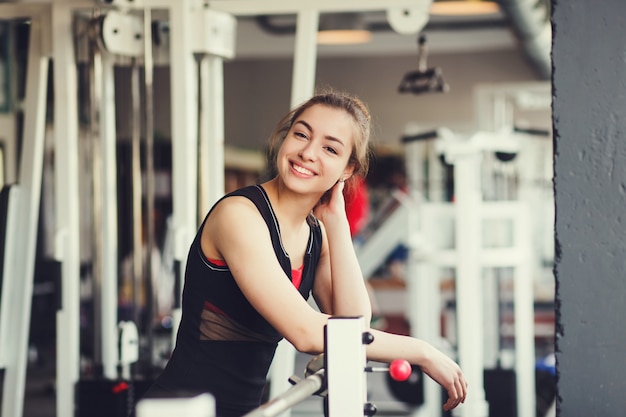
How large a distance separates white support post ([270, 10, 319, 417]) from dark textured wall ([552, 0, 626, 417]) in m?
1.72

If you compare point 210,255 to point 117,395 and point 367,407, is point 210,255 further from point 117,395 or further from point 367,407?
point 117,395

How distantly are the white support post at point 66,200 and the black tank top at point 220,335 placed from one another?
170 centimetres

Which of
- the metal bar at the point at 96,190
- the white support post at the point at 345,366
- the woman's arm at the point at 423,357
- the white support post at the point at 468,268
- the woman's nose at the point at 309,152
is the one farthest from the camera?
the white support post at the point at 468,268

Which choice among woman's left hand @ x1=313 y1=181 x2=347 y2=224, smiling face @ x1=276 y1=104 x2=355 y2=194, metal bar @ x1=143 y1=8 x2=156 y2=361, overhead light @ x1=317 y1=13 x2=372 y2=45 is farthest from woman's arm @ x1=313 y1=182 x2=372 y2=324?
overhead light @ x1=317 y1=13 x2=372 y2=45

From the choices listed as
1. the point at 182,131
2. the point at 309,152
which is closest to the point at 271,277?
the point at 309,152

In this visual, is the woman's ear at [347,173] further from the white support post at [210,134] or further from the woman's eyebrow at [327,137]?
the white support post at [210,134]

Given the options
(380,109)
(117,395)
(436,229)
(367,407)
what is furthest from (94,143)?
(380,109)

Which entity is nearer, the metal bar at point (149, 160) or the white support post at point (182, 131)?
the white support post at point (182, 131)

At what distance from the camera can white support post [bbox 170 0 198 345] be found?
3359mm

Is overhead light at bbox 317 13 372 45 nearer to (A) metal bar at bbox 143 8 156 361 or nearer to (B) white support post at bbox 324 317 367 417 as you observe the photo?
(A) metal bar at bbox 143 8 156 361

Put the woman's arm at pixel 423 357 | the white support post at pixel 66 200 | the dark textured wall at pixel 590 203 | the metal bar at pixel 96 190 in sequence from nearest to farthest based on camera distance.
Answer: the woman's arm at pixel 423 357, the dark textured wall at pixel 590 203, the white support post at pixel 66 200, the metal bar at pixel 96 190

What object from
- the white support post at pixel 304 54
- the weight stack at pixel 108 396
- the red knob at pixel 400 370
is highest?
the white support post at pixel 304 54

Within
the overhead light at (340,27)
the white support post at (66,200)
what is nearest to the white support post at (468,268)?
the white support post at (66,200)

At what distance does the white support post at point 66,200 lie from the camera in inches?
137
